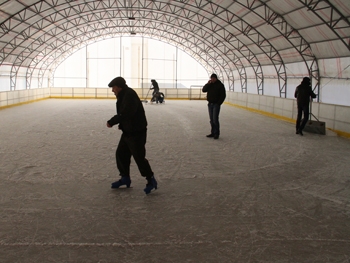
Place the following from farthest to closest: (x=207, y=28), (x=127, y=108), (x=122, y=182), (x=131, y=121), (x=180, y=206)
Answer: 1. (x=207, y=28)
2. (x=122, y=182)
3. (x=131, y=121)
4. (x=127, y=108)
5. (x=180, y=206)

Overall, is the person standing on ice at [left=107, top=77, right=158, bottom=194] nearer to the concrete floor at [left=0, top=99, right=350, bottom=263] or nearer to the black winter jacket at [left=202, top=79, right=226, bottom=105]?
the concrete floor at [left=0, top=99, right=350, bottom=263]

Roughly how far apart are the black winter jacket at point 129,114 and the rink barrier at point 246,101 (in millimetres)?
10648

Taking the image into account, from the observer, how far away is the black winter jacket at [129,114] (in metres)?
6.13

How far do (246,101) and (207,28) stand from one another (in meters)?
6.20

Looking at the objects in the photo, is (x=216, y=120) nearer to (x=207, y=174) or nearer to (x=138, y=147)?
(x=207, y=174)

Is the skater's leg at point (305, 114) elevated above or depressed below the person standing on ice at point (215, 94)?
below

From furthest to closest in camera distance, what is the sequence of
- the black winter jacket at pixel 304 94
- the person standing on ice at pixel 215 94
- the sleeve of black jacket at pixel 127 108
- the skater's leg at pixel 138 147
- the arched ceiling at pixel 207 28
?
the arched ceiling at pixel 207 28 < the black winter jacket at pixel 304 94 < the person standing on ice at pixel 215 94 < the skater's leg at pixel 138 147 < the sleeve of black jacket at pixel 127 108

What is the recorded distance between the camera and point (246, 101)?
29.9 m

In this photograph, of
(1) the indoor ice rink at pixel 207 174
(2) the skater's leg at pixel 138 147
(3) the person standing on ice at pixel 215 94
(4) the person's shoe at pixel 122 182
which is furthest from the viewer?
(3) the person standing on ice at pixel 215 94

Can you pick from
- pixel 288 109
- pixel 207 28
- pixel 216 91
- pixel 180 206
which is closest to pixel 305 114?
pixel 216 91

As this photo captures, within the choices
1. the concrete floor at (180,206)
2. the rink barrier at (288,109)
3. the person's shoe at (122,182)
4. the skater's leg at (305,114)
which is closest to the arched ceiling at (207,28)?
the rink barrier at (288,109)

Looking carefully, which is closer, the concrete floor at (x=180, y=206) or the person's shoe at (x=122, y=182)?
the concrete floor at (x=180, y=206)

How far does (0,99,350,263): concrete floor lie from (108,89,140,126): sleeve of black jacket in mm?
1247

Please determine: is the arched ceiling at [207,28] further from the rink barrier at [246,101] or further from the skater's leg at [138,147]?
the skater's leg at [138,147]
